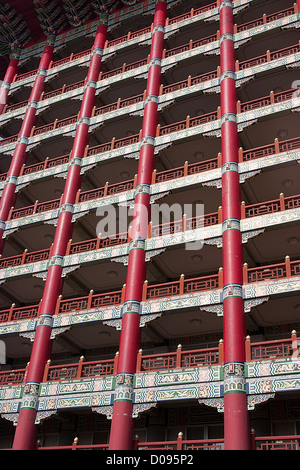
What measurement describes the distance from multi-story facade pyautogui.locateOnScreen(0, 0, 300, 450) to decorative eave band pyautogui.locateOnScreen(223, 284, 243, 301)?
5cm

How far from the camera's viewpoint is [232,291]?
59.7ft

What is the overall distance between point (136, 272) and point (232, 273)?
13.7 ft

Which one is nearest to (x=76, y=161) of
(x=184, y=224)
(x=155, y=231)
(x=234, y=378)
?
(x=155, y=231)

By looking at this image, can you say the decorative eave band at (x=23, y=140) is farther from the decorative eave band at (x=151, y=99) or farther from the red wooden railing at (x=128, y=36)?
the decorative eave band at (x=151, y=99)

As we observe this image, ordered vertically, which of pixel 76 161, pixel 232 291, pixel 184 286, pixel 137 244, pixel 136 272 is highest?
pixel 76 161

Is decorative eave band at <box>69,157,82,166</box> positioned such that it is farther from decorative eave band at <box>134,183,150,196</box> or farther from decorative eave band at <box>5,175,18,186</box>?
decorative eave band at <box>134,183,150,196</box>

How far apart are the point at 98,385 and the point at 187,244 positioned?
6.67 meters

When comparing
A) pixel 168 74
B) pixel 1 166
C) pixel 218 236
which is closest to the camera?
pixel 218 236

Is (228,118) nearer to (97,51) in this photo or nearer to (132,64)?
(132,64)

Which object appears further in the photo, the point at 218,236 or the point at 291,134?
the point at 291,134

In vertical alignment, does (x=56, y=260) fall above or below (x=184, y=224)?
below

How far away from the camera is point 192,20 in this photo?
29.3 metres
